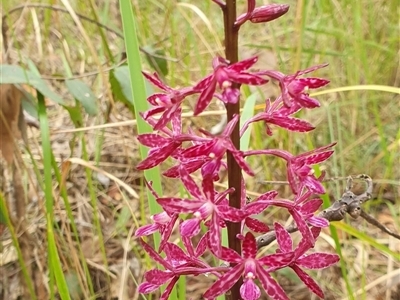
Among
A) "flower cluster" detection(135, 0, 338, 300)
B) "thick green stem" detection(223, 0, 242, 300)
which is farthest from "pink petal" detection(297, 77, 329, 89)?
"thick green stem" detection(223, 0, 242, 300)

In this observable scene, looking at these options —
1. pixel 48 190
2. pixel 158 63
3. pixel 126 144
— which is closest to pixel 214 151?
pixel 48 190

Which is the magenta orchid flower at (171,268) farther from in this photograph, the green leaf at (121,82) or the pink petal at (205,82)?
the green leaf at (121,82)

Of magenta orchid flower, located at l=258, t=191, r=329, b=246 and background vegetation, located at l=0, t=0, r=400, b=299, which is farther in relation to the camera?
background vegetation, located at l=0, t=0, r=400, b=299

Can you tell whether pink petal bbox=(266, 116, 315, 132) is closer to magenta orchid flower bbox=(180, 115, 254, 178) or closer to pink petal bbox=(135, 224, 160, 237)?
magenta orchid flower bbox=(180, 115, 254, 178)

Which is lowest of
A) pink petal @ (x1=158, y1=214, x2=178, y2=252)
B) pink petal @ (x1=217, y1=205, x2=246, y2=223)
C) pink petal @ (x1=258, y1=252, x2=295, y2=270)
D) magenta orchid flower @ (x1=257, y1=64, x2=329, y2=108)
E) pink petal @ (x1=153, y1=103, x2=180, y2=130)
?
pink petal @ (x1=258, y1=252, x2=295, y2=270)

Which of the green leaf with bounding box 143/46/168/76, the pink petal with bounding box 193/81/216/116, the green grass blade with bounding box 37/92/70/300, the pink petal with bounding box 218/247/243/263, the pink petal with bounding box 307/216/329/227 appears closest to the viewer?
the pink petal with bounding box 193/81/216/116

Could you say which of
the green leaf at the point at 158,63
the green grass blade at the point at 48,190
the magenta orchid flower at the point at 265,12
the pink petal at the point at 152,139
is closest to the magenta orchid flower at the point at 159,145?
the pink petal at the point at 152,139
